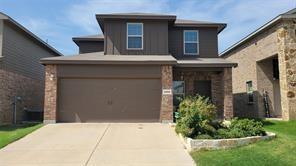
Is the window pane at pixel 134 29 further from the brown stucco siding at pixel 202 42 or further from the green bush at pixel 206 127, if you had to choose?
the green bush at pixel 206 127

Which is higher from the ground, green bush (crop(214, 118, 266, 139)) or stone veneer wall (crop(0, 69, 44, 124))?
stone veneer wall (crop(0, 69, 44, 124))

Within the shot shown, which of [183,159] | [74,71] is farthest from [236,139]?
[74,71]

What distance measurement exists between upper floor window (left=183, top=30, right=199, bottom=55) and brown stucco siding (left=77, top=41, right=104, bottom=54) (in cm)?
603

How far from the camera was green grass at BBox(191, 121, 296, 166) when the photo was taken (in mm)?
7547

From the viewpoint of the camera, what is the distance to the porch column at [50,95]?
47.0 feet

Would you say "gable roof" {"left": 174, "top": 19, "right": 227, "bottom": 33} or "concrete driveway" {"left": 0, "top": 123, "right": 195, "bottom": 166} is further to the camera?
A: "gable roof" {"left": 174, "top": 19, "right": 227, "bottom": 33}

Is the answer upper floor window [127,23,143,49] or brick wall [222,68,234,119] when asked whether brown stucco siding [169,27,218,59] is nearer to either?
upper floor window [127,23,143,49]

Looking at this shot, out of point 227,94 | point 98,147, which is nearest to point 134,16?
point 227,94

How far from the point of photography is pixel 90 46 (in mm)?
20500

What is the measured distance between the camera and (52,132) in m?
12.1

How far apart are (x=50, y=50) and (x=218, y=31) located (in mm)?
12800

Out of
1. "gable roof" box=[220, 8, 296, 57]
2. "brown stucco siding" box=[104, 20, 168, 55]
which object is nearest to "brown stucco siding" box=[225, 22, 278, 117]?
"gable roof" box=[220, 8, 296, 57]

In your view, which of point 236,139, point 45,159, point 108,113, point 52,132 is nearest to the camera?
point 45,159

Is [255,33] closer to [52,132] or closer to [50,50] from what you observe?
[52,132]
